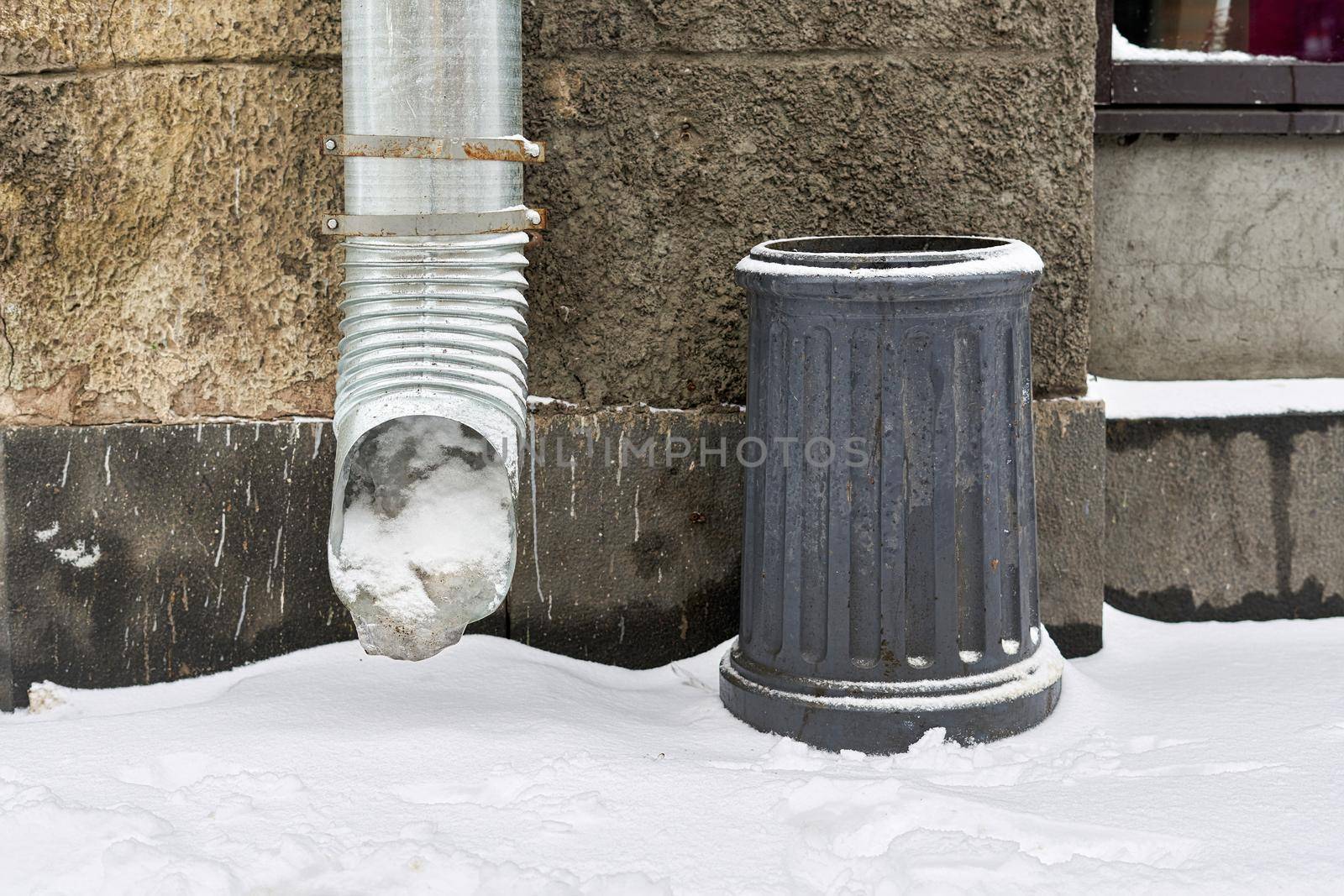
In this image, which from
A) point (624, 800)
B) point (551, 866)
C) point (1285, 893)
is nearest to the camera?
point (1285, 893)

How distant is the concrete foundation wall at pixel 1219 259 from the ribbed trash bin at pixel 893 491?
33.2 inches

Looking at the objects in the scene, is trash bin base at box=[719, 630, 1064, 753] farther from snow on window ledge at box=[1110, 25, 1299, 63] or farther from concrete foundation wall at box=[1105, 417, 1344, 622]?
snow on window ledge at box=[1110, 25, 1299, 63]

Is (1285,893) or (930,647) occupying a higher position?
(930,647)

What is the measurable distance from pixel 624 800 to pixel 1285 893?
107cm

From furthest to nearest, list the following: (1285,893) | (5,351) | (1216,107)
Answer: (1216,107), (5,351), (1285,893)

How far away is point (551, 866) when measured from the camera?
2072mm

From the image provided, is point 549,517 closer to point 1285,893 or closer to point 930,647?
point 930,647

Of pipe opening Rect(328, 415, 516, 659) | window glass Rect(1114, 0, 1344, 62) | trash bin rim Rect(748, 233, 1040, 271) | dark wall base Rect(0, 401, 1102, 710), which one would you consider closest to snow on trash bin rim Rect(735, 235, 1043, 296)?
trash bin rim Rect(748, 233, 1040, 271)

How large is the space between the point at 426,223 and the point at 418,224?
15mm

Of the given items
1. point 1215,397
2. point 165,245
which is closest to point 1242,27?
point 1215,397

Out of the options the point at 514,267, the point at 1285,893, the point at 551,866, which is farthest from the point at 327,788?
the point at 1285,893

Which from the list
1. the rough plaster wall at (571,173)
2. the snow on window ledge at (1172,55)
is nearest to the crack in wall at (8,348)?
the rough plaster wall at (571,173)

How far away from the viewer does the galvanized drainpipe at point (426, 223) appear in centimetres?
247

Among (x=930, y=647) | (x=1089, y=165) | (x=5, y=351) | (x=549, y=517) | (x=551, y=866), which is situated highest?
(x=1089, y=165)
